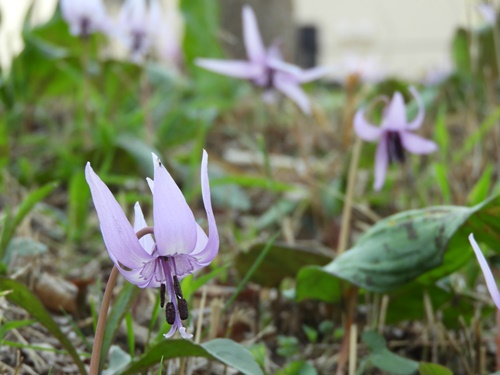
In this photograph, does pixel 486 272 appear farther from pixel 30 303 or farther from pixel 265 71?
pixel 265 71

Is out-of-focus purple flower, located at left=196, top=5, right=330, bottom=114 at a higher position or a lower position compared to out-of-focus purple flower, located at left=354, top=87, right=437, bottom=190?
higher

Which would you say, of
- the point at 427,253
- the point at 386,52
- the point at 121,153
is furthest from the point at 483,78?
the point at 386,52

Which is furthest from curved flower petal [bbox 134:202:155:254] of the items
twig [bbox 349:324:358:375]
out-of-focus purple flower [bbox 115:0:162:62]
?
out-of-focus purple flower [bbox 115:0:162:62]

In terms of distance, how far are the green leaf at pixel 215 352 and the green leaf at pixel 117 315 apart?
7 cm

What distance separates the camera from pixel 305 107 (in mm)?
2125

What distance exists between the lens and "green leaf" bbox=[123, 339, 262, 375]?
3.17ft

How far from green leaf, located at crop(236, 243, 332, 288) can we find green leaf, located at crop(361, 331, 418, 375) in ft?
0.62

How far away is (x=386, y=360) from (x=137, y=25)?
5.67 feet

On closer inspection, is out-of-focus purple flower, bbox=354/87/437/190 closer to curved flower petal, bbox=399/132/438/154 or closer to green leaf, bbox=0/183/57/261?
curved flower petal, bbox=399/132/438/154

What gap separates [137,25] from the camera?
2652 mm

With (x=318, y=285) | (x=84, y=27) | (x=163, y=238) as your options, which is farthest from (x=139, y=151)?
(x=163, y=238)

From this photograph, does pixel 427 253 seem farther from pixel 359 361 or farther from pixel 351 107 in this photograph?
pixel 351 107

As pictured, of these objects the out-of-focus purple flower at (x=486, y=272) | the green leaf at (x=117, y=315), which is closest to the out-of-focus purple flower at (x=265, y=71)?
the green leaf at (x=117, y=315)

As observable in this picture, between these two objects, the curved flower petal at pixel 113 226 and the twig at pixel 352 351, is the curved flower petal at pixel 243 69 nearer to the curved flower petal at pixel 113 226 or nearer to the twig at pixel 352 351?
the twig at pixel 352 351
